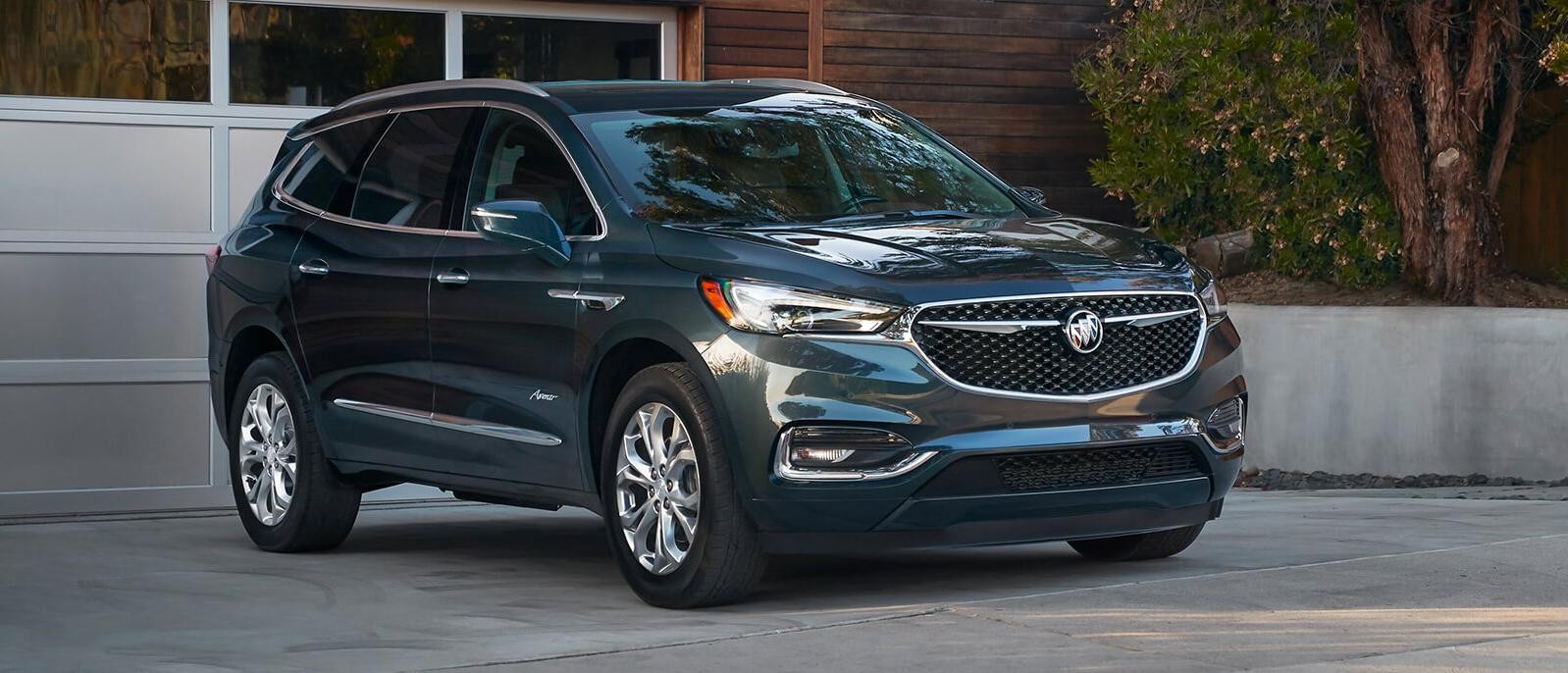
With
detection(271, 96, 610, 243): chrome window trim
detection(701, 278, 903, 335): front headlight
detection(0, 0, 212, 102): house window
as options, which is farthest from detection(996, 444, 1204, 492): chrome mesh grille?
detection(0, 0, 212, 102): house window

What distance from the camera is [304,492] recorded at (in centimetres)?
882

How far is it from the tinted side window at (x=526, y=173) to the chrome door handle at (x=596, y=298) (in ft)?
0.91

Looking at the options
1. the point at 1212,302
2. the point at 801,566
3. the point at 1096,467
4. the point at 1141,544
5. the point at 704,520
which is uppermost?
the point at 1212,302

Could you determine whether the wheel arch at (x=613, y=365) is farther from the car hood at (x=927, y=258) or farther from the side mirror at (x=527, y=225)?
the side mirror at (x=527, y=225)

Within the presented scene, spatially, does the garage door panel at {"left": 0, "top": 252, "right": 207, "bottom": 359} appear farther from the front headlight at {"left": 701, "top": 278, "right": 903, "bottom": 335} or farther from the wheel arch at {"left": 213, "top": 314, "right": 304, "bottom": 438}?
the front headlight at {"left": 701, "top": 278, "right": 903, "bottom": 335}

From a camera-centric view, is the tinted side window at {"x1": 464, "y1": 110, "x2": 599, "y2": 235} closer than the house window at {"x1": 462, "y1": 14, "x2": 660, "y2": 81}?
Yes

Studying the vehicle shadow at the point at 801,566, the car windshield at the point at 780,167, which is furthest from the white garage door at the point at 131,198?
the car windshield at the point at 780,167

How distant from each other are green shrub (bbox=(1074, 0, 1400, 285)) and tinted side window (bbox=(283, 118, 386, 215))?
5.96 m

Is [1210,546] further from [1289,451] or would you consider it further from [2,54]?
[2,54]

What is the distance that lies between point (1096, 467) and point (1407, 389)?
247 inches

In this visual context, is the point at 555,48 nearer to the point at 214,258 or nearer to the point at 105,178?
the point at 105,178

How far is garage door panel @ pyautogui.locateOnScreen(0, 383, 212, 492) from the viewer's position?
1131 centimetres

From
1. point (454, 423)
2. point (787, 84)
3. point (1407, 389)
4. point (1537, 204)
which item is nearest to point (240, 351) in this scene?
point (454, 423)

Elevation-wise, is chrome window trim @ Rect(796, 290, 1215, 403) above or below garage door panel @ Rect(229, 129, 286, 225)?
below
